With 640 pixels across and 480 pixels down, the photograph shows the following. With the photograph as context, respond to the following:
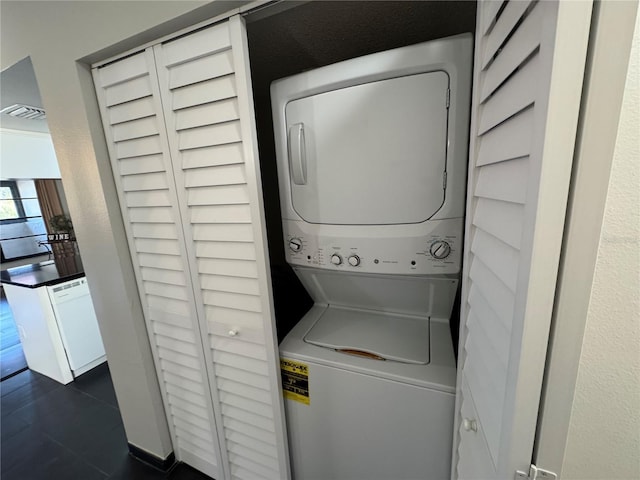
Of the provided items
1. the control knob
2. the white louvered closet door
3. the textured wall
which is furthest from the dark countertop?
the textured wall

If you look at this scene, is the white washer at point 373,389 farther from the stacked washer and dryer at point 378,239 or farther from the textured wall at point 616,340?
the textured wall at point 616,340

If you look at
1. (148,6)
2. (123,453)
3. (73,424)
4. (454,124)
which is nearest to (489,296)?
(454,124)

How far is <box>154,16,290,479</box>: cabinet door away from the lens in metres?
0.91

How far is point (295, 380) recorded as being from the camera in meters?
1.14

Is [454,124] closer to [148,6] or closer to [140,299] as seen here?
[148,6]

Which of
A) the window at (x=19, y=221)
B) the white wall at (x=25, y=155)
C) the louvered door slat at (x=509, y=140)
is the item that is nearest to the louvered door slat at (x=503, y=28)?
the louvered door slat at (x=509, y=140)

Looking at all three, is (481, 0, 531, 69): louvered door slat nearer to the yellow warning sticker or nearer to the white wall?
the yellow warning sticker

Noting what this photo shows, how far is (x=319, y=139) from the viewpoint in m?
1.02

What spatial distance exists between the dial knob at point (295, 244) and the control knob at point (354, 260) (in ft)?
0.77

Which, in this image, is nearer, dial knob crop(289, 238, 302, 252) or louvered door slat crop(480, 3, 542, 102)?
louvered door slat crop(480, 3, 542, 102)

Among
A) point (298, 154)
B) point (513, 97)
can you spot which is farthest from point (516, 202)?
point (298, 154)

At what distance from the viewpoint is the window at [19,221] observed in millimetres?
4902

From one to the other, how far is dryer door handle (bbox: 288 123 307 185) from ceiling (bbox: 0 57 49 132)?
139 cm

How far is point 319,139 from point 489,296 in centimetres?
77
